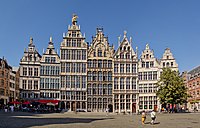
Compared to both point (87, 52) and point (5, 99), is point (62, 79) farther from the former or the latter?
point (5, 99)

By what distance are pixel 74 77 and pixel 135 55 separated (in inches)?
642

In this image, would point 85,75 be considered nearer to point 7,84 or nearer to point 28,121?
point 7,84

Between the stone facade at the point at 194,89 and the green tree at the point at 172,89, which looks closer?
the green tree at the point at 172,89

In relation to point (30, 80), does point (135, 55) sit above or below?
above

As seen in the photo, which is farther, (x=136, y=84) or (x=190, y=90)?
(x=190, y=90)

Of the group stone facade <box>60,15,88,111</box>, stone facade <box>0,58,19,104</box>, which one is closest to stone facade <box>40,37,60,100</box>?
stone facade <box>60,15,88,111</box>

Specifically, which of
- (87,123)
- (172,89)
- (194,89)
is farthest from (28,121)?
(194,89)

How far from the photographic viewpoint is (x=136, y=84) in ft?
222

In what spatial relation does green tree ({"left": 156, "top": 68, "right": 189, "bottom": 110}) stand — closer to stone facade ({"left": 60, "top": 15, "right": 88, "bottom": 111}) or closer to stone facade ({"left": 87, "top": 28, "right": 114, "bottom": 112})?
stone facade ({"left": 87, "top": 28, "right": 114, "bottom": 112})

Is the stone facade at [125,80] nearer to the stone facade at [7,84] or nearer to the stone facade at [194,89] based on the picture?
the stone facade at [194,89]

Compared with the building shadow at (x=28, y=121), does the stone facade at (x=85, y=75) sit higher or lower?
higher

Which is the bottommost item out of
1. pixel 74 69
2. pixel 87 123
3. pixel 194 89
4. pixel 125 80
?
pixel 87 123

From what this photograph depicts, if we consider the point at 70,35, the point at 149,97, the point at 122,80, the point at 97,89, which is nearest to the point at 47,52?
the point at 70,35

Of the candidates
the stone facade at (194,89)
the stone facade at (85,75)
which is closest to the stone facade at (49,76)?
the stone facade at (85,75)
